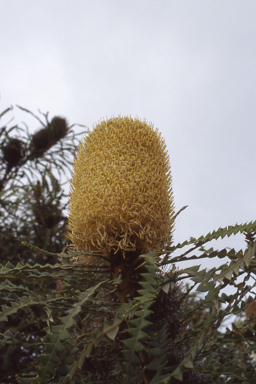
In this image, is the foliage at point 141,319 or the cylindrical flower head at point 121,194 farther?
the cylindrical flower head at point 121,194

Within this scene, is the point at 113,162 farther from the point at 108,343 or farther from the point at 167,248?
the point at 108,343

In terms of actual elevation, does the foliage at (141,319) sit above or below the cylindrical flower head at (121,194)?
below

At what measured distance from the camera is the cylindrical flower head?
1271mm

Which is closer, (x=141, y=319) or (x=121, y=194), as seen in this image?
(x=141, y=319)

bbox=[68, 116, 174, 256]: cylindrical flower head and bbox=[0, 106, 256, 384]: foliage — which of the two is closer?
bbox=[0, 106, 256, 384]: foliage

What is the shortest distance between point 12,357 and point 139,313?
2.66 meters

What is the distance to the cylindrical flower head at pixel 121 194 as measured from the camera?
1.27 meters

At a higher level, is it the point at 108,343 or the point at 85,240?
the point at 85,240

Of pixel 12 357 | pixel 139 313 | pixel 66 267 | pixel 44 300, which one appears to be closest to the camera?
pixel 139 313

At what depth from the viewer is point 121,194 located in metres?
1.28

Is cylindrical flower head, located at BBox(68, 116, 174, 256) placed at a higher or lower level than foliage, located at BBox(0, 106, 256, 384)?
higher

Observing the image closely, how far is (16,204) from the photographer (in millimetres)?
4500

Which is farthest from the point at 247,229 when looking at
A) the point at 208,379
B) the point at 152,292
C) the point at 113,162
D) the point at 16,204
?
the point at 16,204

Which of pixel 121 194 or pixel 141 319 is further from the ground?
pixel 121 194
